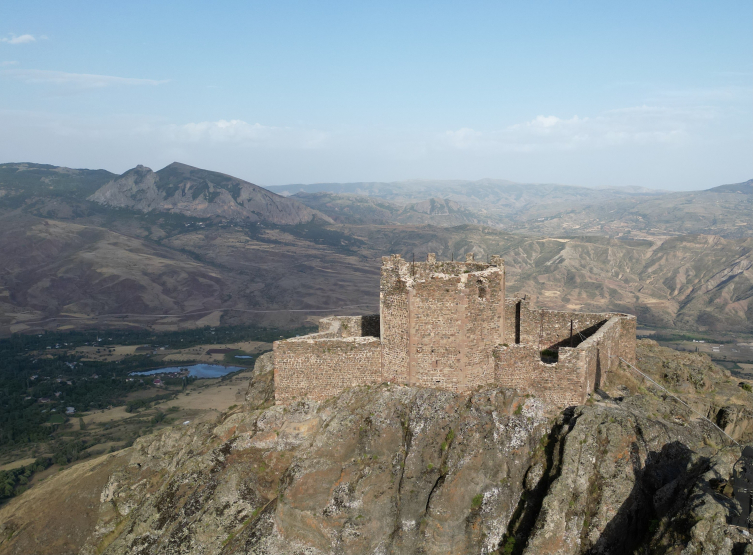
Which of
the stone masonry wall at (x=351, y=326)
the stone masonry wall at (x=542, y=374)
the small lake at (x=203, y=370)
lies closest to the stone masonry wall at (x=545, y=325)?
the stone masonry wall at (x=542, y=374)

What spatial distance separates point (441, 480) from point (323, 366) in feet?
22.2

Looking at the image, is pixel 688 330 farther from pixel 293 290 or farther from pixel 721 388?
pixel 721 388

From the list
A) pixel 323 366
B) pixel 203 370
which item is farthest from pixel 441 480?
pixel 203 370

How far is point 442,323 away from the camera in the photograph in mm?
22875

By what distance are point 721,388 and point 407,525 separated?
16.6m

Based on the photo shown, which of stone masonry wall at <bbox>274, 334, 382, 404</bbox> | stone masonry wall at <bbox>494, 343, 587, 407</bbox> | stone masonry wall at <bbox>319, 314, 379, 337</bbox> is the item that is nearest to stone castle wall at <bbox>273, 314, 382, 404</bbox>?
stone masonry wall at <bbox>274, 334, 382, 404</bbox>

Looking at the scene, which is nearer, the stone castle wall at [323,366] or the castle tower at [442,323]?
the castle tower at [442,323]

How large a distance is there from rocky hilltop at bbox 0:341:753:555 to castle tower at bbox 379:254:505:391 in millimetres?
851

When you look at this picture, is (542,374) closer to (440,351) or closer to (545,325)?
(440,351)

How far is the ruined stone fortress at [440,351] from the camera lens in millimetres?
22656

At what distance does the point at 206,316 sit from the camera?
148000mm

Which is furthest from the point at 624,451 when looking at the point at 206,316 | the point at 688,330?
the point at 206,316

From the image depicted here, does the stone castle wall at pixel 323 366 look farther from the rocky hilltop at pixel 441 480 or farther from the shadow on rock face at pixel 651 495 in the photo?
the shadow on rock face at pixel 651 495

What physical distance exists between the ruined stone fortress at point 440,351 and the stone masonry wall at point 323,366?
0.04m
